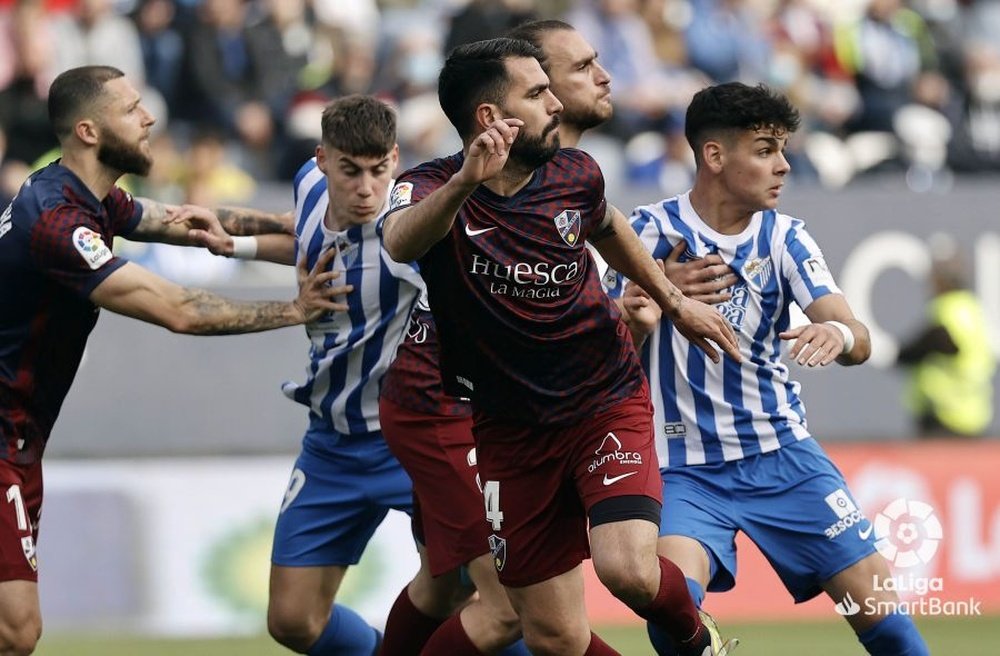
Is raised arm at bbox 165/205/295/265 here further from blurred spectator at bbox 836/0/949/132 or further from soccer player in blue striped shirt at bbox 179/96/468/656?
blurred spectator at bbox 836/0/949/132

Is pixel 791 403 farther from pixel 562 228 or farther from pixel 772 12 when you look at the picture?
pixel 772 12

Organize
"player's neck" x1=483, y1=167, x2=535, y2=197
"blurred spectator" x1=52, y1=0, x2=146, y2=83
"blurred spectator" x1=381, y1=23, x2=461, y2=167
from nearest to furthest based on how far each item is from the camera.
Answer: "player's neck" x1=483, y1=167, x2=535, y2=197 → "blurred spectator" x1=52, y1=0, x2=146, y2=83 → "blurred spectator" x1=381, y1=23, x2=461, y2=167

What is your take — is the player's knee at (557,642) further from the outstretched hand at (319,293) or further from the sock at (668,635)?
the outstretched hand at (319,293)

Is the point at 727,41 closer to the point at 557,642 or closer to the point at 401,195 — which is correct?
the point at 401,195

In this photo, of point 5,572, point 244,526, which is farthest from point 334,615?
point 244,526

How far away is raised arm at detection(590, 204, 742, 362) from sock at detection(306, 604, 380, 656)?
216 cm

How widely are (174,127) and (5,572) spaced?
258 inches

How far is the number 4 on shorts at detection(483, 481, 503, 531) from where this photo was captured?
250 inches

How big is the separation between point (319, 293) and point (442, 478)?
2.98 feet

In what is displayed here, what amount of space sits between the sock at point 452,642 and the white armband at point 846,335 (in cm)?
180

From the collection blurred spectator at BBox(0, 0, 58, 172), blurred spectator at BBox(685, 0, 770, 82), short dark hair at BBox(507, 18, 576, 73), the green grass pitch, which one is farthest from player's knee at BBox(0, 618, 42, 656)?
blurred spectator at BBox(685, 0, 770, 82)

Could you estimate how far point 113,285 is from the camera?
6.86m

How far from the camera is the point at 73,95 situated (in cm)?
718

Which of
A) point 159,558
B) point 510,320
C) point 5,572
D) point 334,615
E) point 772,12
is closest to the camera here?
point 510,320
